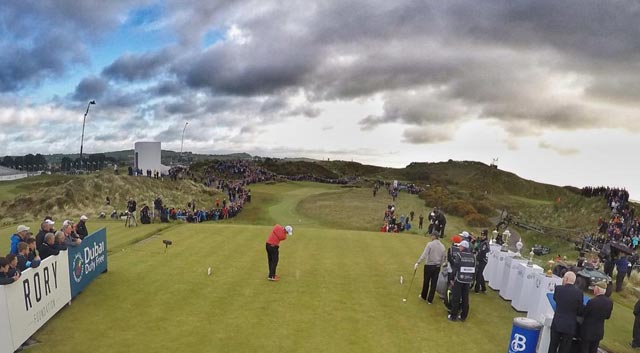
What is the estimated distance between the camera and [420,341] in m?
10.4

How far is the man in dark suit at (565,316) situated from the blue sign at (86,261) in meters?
12.4

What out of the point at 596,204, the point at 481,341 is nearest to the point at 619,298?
the point at 481,341

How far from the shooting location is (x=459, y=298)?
11.9 m

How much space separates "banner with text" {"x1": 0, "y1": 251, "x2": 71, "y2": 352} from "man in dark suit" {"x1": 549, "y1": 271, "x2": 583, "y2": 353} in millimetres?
11010

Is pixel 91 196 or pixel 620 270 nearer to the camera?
pixel 620 270

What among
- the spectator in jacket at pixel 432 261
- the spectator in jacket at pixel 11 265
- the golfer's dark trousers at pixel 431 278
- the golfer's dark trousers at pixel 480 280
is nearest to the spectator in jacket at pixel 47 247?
the spectator in jacket at pixel 11 265

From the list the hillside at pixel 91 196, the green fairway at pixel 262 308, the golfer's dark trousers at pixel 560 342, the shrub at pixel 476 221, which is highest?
the golfer's dark trousers at pixel 560 342

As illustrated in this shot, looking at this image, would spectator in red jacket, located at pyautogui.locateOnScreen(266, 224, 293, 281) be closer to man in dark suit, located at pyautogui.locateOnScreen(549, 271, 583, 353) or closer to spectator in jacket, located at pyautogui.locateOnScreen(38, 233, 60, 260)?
spectator in jacket, located at pyautogui.locateOnScreen(38, 233, 60, 260)

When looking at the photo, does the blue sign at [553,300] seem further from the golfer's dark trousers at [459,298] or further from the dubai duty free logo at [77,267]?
the dubai duty free logo at [77,267]

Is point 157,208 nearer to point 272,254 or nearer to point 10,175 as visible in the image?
point 272,254

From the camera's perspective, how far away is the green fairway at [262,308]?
10.0 metres

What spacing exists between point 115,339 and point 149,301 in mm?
2759

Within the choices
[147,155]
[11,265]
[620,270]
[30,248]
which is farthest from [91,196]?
[620,270]

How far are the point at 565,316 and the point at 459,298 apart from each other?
332 cm
